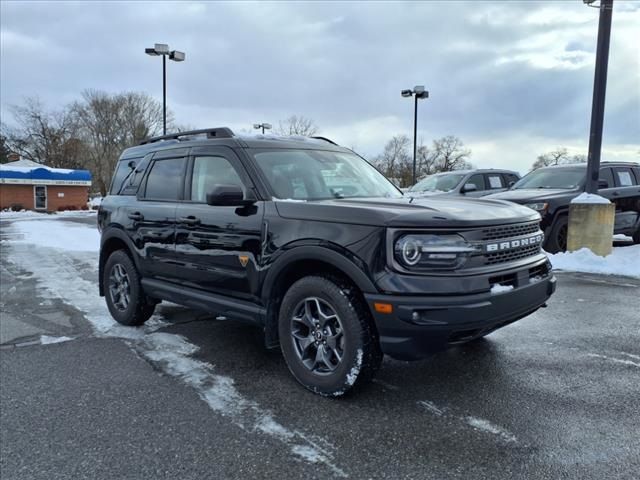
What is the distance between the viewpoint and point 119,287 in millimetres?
5504

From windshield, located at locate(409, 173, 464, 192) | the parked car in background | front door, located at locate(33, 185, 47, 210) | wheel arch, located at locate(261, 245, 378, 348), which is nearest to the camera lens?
wheel arch, located at locate(261, 245, 378, 348)

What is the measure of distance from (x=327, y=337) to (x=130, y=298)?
281 cm

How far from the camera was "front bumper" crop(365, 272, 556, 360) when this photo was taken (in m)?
2.90

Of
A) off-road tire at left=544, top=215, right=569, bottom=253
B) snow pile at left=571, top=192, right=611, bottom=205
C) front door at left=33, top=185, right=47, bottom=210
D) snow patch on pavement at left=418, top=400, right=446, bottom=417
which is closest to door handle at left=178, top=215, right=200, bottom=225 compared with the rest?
snow patch on pavement at left=418, top=400, right=446, bottom=417

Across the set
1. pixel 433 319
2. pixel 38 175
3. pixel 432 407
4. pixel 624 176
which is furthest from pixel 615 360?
pixel 38 175

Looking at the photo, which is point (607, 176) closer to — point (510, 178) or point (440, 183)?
point (510, 178)

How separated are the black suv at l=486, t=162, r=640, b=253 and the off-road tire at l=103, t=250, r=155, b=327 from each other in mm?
6791

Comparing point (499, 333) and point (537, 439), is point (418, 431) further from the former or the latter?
point (499, 333)

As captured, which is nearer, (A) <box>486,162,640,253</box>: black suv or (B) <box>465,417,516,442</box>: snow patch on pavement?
(B) <box>465,417,516,442</box>: snow patch on pavement

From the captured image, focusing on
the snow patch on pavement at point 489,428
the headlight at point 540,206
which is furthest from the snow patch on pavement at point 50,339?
the headlight at point 540,206

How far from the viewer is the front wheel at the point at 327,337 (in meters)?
3.17

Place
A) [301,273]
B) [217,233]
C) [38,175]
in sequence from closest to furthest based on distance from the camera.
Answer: [301,273]
[217,233]
[38,175]

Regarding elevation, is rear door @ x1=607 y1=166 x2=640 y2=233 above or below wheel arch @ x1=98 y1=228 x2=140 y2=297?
above

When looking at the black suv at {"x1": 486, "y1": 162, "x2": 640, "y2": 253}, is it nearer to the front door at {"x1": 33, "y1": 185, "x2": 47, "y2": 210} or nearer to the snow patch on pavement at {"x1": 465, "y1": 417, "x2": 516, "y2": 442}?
the snow patch on pavement at {"x1": 465, "y1": 417, "x2": 516, "y2": 442}
